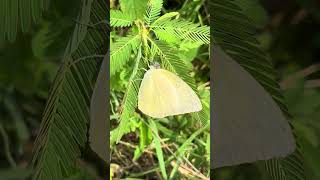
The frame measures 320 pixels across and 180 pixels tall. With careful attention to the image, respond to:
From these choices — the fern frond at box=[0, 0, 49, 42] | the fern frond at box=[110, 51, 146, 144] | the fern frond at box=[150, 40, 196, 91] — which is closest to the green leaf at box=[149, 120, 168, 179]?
the fern frond at box=[110, 51, 146, 144]

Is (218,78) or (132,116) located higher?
(218,78)

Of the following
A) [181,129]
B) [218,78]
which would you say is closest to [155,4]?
[218,78]

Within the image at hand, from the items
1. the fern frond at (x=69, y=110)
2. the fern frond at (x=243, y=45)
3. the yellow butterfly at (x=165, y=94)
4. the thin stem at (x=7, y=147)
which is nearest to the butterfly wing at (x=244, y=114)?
the fern frond at (x=243, y=45)

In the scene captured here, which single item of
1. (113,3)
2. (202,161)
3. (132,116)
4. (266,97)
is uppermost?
(113,3)

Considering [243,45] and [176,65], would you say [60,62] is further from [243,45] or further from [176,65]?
[243,45]

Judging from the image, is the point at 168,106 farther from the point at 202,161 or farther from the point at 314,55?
the point at 314,55

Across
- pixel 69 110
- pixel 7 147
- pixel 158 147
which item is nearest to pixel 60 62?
pixel 69 110

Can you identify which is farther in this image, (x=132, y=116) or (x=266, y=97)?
(x=132, y=116)
